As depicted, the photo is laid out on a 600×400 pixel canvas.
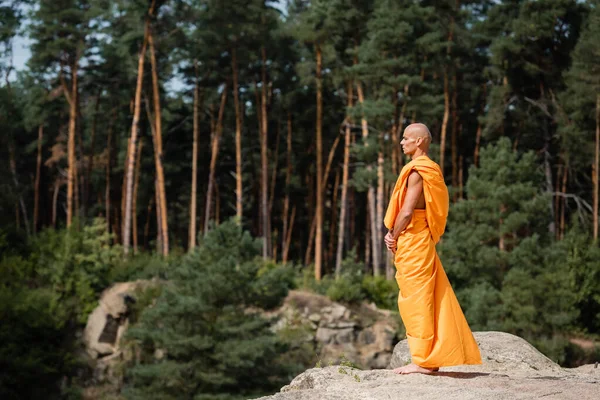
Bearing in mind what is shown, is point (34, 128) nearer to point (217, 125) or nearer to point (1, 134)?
point (1, 134)

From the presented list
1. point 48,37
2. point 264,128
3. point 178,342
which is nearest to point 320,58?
point 264,128

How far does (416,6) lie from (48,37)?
13609 millimetres

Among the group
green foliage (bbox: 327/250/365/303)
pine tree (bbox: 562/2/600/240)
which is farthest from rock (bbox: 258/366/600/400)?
pine tree (bbox: 562/2/600/240)

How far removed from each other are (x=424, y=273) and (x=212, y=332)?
1310 cm

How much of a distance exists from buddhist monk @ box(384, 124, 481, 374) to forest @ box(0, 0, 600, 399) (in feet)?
39.3

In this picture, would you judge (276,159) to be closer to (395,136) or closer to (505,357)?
(395,136)

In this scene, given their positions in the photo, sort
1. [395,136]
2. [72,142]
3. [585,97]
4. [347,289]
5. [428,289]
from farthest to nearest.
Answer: [72,142] → [585,97] → [395,136] → [347,289] → [428,289]

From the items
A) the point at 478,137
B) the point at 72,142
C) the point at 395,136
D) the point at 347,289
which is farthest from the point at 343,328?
the point at 478,137

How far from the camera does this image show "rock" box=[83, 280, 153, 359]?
22828 mm

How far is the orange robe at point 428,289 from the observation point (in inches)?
250

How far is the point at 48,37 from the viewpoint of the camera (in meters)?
29.0

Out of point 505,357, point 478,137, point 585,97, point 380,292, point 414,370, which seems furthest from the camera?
point 478,137

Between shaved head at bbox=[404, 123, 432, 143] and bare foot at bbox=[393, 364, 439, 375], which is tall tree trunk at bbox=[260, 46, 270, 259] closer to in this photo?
bare foot at bbox=[393, 364, 439, 375]

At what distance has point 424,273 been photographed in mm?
6379
